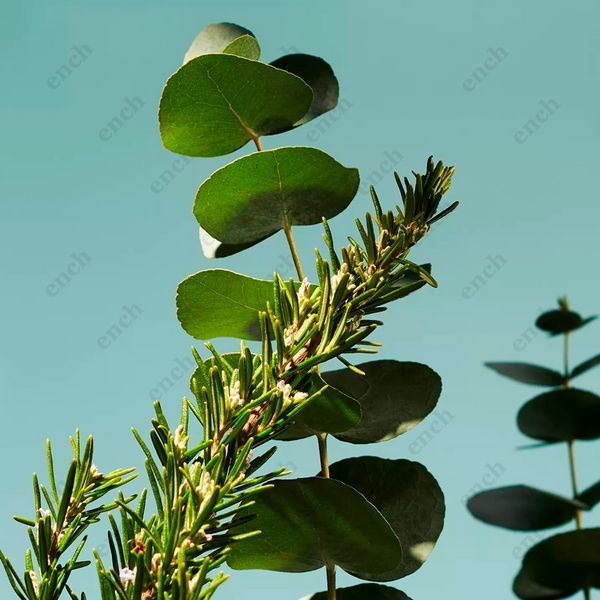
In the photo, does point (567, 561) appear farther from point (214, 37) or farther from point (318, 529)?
point (214, 37)

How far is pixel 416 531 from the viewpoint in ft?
1.41

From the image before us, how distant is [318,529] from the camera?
15.4 inches

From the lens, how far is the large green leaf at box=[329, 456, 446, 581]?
1.38 ft

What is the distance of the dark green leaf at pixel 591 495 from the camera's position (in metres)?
0.49

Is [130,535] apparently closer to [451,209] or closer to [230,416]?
[230,416]

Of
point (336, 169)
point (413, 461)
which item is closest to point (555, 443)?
point (413, 461)

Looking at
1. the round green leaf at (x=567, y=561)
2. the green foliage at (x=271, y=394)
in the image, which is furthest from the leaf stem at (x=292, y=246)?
the round green leaf at (x=567, y=561)

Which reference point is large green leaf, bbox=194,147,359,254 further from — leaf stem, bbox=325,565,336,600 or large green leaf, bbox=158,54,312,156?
leaf stem, bbox=325,565,336,600

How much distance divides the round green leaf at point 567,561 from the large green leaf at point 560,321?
0.20m

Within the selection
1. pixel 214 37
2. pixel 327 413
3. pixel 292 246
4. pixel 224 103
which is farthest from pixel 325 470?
pixel 214 37

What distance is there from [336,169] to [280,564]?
234 millimetres

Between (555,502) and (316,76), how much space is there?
0.36 meters

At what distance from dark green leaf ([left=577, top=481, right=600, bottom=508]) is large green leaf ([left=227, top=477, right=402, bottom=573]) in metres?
0.17

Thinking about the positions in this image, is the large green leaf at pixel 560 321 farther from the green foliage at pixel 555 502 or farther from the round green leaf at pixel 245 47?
the round green leaf at pixel 245 47
